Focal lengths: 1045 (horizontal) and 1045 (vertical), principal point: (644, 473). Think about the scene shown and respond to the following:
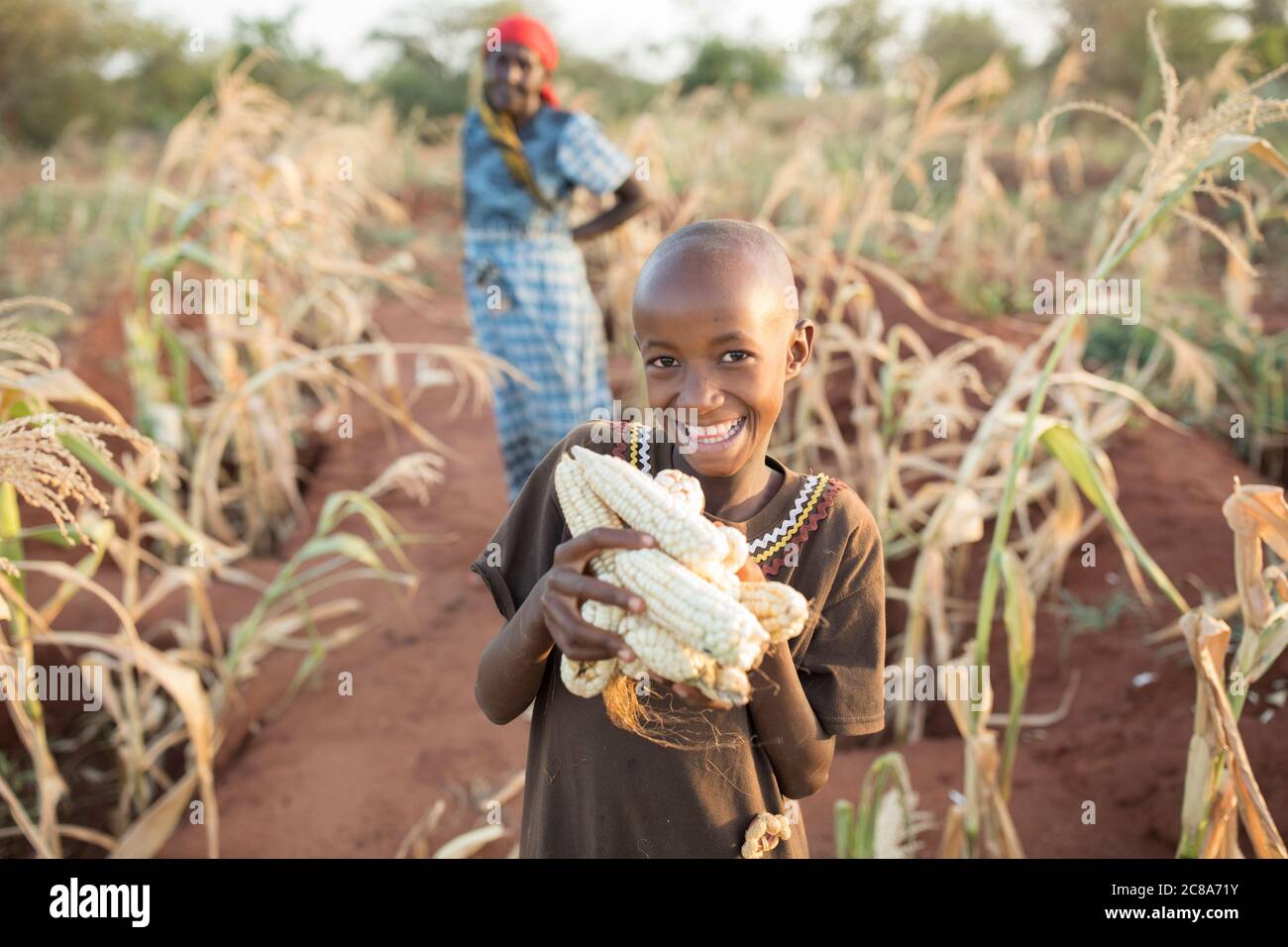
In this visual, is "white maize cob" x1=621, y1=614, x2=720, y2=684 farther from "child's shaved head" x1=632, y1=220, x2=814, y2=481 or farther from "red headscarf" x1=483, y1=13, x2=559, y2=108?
"red headscarf" x1=483, y1=13, x2=559, y2=108

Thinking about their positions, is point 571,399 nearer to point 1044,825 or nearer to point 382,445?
point 382,445

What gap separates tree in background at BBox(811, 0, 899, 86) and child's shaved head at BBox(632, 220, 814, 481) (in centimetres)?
1994

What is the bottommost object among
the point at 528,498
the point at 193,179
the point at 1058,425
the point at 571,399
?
the point at 528,498

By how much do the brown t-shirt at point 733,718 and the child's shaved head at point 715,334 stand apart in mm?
118

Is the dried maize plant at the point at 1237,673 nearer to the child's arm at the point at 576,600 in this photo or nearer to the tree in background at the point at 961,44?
the child's arm at the point at 576,600

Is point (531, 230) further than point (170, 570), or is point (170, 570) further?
point (531, 230)

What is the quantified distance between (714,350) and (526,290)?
2.67 metres

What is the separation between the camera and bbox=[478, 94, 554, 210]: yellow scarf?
139 inches

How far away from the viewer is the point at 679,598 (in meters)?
1.00

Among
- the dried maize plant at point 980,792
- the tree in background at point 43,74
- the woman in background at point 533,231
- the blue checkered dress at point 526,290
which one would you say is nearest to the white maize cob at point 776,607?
the dried maize plant at point 980,792

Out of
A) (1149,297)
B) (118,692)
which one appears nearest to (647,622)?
(118,692)

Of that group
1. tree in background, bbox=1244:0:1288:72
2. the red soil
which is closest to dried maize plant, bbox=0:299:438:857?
the red soil

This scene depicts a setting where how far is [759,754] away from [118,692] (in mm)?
2989

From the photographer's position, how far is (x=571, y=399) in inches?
151
